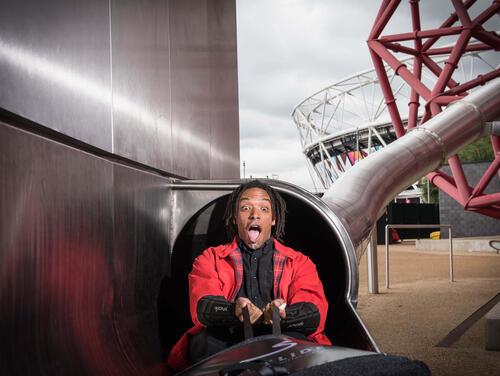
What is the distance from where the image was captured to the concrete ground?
4.14m

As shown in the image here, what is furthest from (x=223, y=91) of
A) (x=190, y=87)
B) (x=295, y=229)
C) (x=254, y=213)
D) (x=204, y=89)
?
(x=254, y=213)

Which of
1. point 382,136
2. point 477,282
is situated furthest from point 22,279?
point 382,136

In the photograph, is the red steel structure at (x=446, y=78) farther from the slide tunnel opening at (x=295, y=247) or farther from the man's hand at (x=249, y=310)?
the man's hand at (x=249, y=310)

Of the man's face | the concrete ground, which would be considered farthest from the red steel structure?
the man's face

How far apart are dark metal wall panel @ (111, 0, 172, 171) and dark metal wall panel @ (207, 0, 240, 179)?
1.51 m

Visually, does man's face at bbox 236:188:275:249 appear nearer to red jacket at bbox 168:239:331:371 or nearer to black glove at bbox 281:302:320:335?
red jacket at bbox 168:239:331:371

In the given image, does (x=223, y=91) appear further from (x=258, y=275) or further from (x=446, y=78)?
(x=446, y=78)

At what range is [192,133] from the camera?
4.31 m

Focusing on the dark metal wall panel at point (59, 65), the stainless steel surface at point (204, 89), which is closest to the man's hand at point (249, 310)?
the dark metal wall panel at point (59, 65)

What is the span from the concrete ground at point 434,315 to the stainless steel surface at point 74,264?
2.21 metres

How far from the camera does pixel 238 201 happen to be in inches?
119

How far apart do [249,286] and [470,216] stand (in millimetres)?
23114

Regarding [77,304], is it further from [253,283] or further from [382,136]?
[382,136]

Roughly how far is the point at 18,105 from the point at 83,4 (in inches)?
27.8
